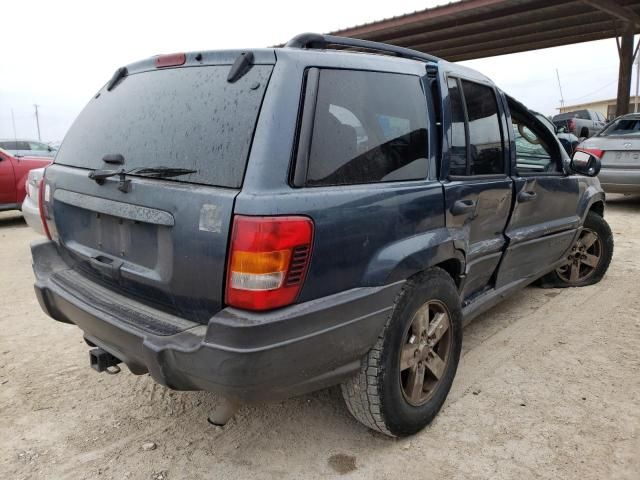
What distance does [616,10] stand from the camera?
40.9ft

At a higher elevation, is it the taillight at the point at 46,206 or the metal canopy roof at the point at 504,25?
the metal canopy roof at the point at 504,25

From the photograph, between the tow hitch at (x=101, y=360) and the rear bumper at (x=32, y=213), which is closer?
the tow hitch at (x=101, y=360)

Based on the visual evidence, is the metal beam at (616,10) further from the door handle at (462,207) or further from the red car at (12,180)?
the red car at (12,180)

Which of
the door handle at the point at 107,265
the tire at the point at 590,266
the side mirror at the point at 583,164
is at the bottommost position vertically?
the tire at the point at 590,266

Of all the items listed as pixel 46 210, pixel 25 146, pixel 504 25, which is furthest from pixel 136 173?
pixel 25 146

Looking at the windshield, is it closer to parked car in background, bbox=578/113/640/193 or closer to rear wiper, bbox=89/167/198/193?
parked car in background, bbox=578/113/640/193

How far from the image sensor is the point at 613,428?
8.14 ft

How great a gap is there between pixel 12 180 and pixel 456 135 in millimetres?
7846

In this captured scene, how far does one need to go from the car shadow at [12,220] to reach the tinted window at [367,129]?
7.81m

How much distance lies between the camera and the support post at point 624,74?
Result: 1415 centimetres

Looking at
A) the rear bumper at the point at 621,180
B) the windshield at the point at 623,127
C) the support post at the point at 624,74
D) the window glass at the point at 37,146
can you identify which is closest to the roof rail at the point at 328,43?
the rear bumper at the point at 621,180

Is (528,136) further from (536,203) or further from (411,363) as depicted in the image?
(411,363)

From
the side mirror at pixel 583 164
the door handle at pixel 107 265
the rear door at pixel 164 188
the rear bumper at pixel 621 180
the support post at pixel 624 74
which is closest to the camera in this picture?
the rear door at pixel 164 188

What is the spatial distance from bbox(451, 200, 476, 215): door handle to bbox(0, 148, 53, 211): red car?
777 cm
